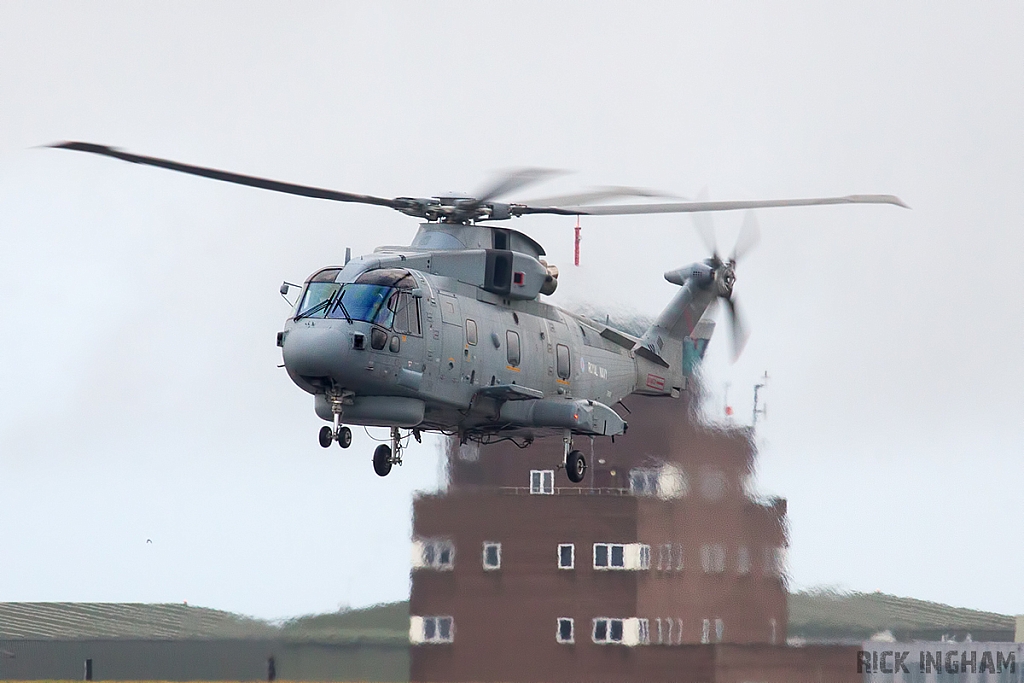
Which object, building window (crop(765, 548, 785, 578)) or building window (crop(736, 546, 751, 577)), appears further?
building window (crop(736, 546, 751, 577))

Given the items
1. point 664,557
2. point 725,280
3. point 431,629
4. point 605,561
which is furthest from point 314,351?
point 605,561

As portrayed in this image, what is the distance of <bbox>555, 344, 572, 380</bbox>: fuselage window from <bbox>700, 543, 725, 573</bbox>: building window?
15951 millimetres

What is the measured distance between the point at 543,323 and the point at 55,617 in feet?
60.7

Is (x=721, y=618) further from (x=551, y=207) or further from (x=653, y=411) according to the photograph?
(x=551, y=207)

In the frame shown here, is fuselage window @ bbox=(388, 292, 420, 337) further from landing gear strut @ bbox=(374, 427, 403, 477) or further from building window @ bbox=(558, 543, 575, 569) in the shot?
building window @ bbox=(558, 543, 575, 569)

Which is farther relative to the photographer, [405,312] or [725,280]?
[725,280]

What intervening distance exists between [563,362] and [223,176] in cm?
829

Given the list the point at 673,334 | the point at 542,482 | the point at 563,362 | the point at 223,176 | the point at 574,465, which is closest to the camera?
the point at 223,176

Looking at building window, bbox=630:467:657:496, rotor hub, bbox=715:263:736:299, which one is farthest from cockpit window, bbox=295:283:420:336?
building window, bbox=630:467:657:496

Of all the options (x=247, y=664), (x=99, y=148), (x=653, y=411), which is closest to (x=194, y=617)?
(x=247, y=664)

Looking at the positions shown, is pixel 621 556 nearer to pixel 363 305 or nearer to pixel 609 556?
pixel 609 556

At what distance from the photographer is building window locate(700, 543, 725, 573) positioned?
4738cm

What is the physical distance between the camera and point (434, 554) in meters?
46.7

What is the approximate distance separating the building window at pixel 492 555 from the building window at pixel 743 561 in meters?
7.26
